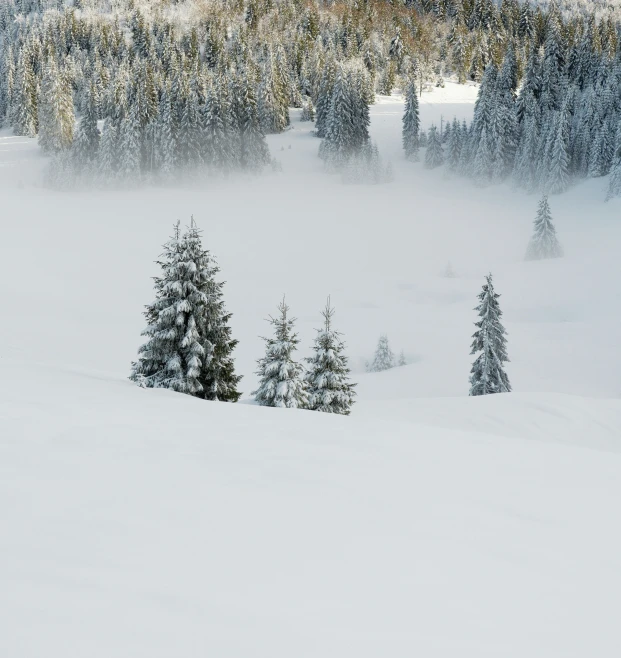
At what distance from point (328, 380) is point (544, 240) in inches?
1533

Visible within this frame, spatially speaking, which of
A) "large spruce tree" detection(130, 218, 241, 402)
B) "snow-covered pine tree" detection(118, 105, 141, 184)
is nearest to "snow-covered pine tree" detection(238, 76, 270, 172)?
"snow-covered pine tree" detection(118, 105, 141, 184)

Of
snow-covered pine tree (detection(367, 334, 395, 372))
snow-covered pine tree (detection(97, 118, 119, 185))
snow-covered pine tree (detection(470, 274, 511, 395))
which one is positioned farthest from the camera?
snow-covered pine tree (detection(97, 118, 119, 185))

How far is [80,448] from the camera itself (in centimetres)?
585

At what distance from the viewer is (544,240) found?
4791 cm

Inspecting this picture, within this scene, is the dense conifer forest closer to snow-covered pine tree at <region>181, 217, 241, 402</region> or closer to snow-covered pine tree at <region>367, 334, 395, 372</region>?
snow-covered pine tree at <region>367, 334, 395, 372</region>

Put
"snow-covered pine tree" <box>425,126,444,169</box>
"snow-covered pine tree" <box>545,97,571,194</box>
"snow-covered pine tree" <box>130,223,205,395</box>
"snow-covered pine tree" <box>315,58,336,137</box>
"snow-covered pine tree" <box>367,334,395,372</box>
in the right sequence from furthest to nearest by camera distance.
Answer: "snow-covered pine tree" <box>315,58,336,137</box> < "snow-covered pine tree" <box>425,126,444,169</box> < "snow-covered pine tree" <box>545,97,571,194</box> < "snow-covered pine tree" <box>367,334,395,372</box> < "snow-covered pine tree" <box>130,223,205,395</box>

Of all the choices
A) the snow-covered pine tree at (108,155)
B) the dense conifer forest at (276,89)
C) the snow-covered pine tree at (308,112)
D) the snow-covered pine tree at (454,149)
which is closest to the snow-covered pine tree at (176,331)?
the dense conifer forest at (276,89)

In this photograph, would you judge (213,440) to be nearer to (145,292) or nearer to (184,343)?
(184,343)

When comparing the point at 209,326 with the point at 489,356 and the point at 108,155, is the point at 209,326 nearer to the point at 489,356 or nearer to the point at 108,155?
the point at 489,356

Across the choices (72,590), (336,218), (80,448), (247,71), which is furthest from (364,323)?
(247,71)

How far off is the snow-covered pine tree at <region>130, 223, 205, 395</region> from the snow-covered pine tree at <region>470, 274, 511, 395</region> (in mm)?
14274

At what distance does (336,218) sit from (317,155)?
2292 centimetres

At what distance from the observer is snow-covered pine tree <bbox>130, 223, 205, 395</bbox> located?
14422 millimetres

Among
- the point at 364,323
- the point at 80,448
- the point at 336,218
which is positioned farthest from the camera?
the point at 336,218
